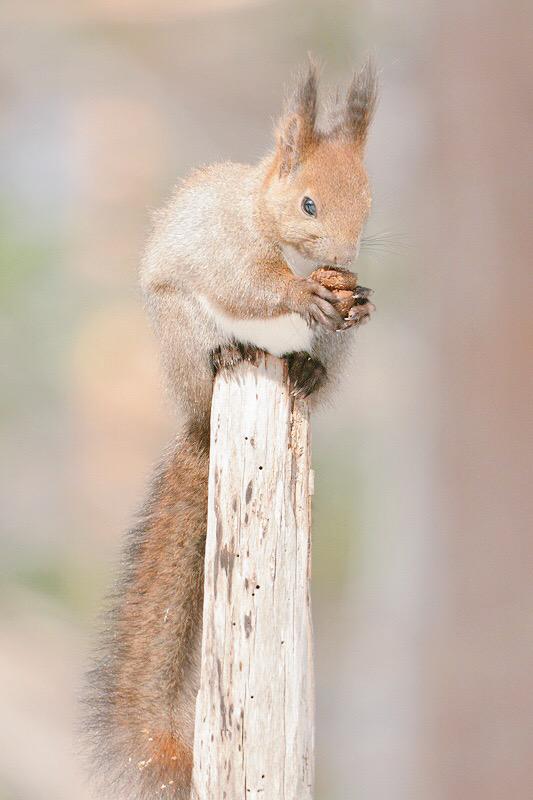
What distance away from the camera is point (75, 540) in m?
7.28

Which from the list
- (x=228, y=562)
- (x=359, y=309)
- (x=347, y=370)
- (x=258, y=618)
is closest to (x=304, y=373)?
(x=359, y=309)

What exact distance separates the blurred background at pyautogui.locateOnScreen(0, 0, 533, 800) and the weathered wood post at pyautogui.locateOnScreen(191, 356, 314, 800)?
120cm

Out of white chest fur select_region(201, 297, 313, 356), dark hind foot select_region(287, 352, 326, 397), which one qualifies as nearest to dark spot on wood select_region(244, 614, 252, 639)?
dark hind foot select_region(287, 352, 326, 397)

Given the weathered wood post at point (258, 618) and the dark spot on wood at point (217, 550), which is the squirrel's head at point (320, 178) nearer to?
the weathered wood post at point (258, 618)

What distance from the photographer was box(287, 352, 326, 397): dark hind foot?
2.49 m

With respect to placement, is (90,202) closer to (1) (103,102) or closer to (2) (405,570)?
(1) (103,102)

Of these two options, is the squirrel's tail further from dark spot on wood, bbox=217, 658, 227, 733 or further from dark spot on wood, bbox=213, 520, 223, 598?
dark spot on wood, bbox=213, 520, 223, 598

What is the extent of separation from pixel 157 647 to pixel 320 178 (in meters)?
1.25

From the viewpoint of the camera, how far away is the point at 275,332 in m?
2.57

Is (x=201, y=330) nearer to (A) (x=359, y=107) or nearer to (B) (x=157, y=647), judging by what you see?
(A) (x=359, y=107)

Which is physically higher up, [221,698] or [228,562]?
[228,562]

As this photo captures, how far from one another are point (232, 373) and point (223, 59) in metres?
5.07

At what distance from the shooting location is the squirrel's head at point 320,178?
235 centimetres

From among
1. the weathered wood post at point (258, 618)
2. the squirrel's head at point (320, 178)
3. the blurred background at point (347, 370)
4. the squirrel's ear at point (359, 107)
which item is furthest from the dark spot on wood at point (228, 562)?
the blurred background at point (347, 370)
